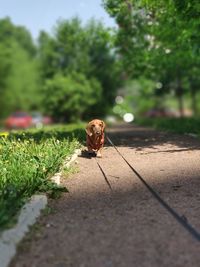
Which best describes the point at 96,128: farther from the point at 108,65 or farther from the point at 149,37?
the point at 108,65

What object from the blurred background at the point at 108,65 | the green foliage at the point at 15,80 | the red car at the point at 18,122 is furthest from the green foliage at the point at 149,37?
the green foliage at the point at 15,80

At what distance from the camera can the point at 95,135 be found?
440 inches

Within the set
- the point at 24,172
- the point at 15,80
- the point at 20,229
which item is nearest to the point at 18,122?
the point at 15,80

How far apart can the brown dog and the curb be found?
399 centimetres

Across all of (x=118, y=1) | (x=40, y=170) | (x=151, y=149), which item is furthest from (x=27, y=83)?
(x=40, y=170)

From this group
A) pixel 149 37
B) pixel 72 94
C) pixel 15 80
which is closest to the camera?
pixel 149 37

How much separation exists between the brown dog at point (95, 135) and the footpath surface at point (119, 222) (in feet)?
3.15

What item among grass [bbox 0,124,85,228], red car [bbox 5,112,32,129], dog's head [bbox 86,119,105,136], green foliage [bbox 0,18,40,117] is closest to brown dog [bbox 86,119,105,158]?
dog's head [bbox 86,119,105,136]

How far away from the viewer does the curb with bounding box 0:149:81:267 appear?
17.2 ft

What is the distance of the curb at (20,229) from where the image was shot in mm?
5242

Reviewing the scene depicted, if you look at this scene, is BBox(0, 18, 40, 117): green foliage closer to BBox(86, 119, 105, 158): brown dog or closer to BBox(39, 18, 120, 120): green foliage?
BBox(39, 18, 120, 120): green foliage

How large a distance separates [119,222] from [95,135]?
16.0ft

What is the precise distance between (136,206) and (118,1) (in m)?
12.6

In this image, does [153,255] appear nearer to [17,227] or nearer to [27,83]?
[17,227]
